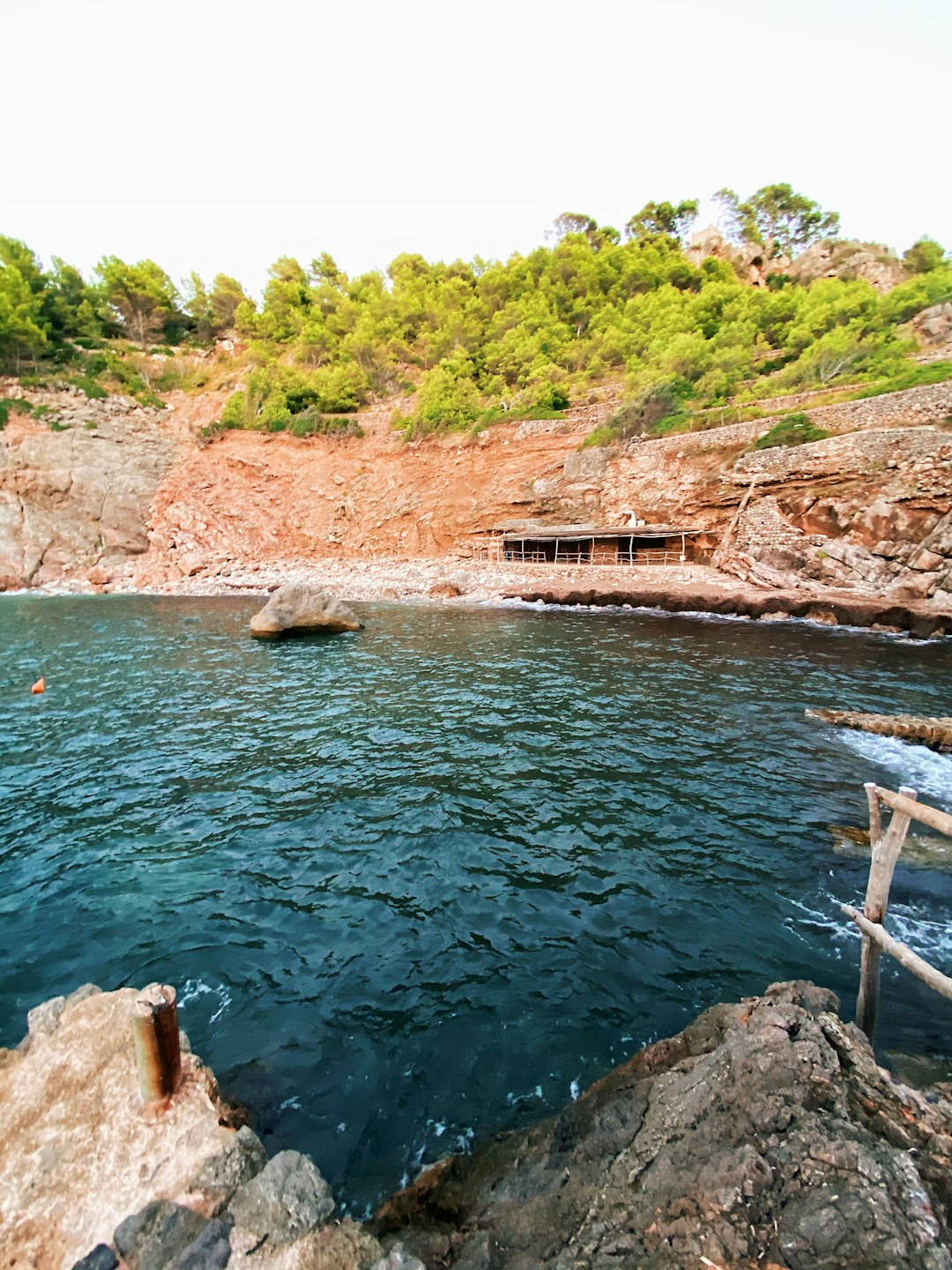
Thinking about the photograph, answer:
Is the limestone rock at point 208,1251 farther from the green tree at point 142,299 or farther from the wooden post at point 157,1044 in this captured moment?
the green tree at point 142,299

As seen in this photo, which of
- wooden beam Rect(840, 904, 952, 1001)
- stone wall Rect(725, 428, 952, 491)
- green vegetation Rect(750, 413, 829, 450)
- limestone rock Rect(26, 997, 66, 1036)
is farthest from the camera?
green vegetation Rect(750, 413, 829, 450)

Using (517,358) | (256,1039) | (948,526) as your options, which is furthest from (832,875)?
(517,358)

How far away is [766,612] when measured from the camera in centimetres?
2202

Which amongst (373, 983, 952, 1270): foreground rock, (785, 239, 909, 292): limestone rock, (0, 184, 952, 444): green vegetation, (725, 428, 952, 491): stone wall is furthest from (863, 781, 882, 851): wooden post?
(785, 239, 909, 292): limestone rock

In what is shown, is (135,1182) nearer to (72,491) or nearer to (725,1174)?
(725,1174)

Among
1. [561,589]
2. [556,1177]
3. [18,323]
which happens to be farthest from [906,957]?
[18,323]

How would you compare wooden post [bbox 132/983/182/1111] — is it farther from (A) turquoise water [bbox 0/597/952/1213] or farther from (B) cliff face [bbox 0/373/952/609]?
(B) cliff face [bbox 0/373/952/609]

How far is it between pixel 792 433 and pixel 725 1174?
3248cm

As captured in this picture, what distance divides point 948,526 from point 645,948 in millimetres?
25002

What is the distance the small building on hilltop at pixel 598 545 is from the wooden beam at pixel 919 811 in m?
27.8

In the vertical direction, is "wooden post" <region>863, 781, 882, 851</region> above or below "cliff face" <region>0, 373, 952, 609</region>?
below

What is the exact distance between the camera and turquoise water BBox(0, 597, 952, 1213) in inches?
155

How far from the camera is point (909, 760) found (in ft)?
29.0

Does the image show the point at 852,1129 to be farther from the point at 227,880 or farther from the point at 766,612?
the point at 766,612
